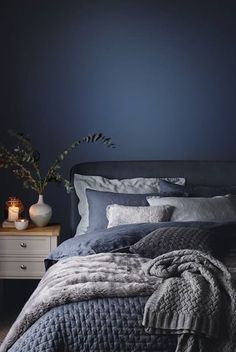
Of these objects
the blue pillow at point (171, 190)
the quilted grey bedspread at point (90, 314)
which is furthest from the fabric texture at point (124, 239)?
the blue pillow at point (171, 190)

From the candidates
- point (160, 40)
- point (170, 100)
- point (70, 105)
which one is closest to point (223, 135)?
point (170, 100)

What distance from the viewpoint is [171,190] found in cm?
459

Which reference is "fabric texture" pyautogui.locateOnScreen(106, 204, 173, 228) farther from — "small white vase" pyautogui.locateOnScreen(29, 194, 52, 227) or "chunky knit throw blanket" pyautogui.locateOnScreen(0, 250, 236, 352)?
"chunky knit throw blanket" pyautogui.locateOnScreen(0, 250, 236, 352)

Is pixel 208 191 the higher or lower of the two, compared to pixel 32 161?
lower

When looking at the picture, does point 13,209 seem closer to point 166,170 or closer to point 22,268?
point 22,268

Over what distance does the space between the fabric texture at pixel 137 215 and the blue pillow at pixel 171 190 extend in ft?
0.85

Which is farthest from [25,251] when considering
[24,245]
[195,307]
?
[195,307]

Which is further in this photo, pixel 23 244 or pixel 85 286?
pixel 23 244

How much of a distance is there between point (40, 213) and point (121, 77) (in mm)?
1248

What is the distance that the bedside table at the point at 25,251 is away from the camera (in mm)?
4492

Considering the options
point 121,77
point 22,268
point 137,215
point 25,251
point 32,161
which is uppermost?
point 121,77

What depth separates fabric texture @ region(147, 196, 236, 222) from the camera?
4.23 metres

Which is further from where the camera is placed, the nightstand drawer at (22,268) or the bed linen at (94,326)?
the nightstand drawer at (22,268)

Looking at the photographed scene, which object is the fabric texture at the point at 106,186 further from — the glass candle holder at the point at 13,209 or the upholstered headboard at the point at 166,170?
the glass candle holder at the point at 13,209
